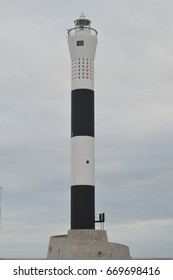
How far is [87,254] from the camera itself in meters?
43.8

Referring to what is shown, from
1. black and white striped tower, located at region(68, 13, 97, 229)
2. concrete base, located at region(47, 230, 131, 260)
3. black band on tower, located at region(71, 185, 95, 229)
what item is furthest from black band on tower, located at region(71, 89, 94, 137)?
concrete base, located at region(47, 230, 131, 260)

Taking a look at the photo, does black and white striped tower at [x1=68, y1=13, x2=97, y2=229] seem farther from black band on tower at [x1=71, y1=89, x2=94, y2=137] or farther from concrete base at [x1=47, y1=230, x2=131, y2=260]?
concrete base at [x1=47, y1=230, x2=131, y2=260]

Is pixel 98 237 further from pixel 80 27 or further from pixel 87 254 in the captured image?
pixel 80 27

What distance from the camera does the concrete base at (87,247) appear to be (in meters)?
43.9

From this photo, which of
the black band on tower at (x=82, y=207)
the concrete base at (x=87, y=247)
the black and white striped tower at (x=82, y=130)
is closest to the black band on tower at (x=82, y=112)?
the black and white striped tower at (x=82, y=130)

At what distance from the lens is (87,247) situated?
1738 inches

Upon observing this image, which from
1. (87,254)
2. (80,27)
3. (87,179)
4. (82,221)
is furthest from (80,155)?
(80,27)

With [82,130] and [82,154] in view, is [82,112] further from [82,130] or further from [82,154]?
[82,154]

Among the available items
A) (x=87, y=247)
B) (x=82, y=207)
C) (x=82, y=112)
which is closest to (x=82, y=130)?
(x=82, y=112)

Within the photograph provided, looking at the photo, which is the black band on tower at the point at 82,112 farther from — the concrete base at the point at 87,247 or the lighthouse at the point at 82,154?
the concrete base at the point at 87,247

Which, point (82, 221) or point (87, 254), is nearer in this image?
point (87, 254)

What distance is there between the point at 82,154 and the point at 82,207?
5.05 meters

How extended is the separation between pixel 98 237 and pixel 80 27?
21.3m
